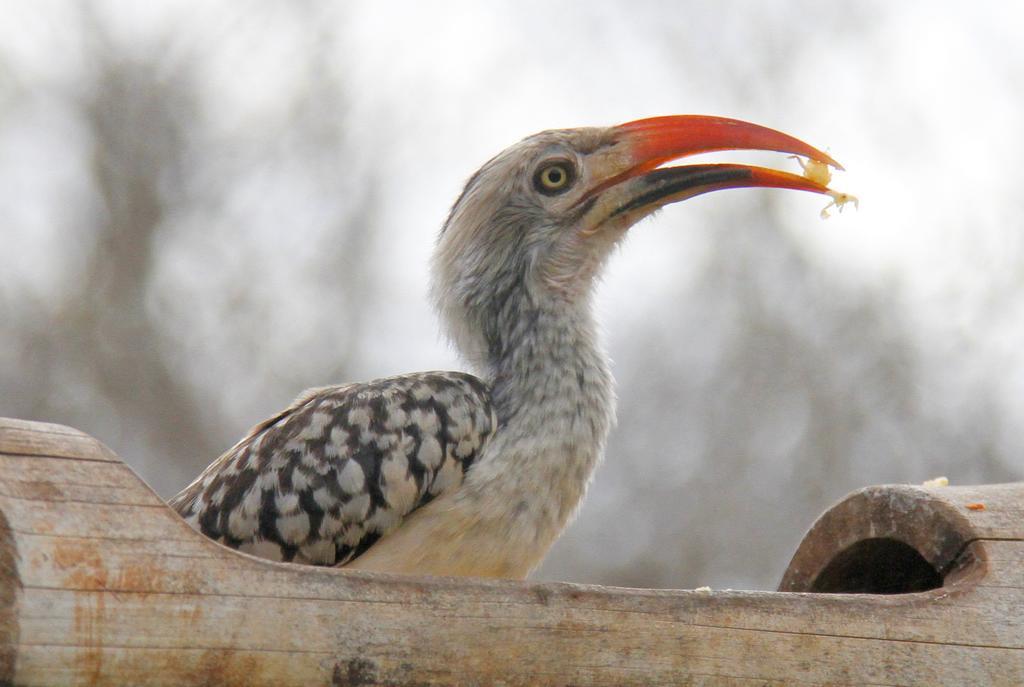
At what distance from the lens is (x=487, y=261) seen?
4.17 meters

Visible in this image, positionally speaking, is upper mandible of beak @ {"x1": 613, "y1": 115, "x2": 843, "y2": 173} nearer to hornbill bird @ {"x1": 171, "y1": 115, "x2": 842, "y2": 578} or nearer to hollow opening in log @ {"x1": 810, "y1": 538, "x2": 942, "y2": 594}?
hornbill bird @ {"x1": 171, "y1": 115, "x2": 842, "y2": 578}

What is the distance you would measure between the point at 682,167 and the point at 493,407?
0.90 m

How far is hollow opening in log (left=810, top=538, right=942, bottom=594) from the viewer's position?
11.5 feet

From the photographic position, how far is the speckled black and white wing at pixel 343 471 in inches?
131

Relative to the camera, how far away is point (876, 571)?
3.62 meters

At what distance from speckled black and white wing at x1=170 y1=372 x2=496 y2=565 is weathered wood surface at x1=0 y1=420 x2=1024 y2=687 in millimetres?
808

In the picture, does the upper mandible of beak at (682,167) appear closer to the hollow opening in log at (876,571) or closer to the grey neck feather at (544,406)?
the grey neck feather at (544,406)

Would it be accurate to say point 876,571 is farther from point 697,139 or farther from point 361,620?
point 361,620

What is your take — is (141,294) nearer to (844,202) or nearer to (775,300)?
(775,300)

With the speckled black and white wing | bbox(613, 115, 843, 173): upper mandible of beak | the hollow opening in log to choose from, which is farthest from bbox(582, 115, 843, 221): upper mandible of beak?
the hollow opening in log

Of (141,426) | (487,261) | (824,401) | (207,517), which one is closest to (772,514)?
(824,401)

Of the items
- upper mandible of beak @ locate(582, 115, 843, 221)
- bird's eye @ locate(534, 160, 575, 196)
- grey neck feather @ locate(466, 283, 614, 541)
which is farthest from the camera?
bird's eye @ locate(534, 160, 575, 196)

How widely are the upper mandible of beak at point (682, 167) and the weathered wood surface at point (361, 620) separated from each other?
1.34 metres

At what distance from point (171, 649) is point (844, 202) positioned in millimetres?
2301
